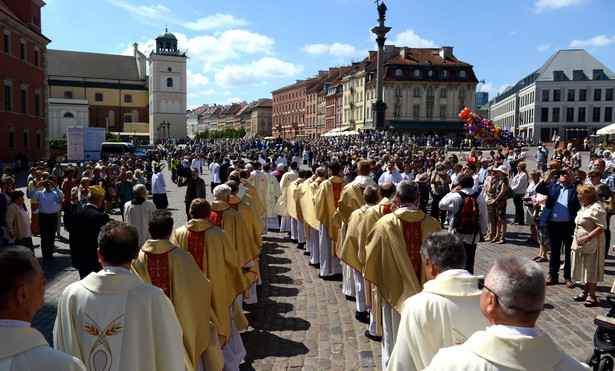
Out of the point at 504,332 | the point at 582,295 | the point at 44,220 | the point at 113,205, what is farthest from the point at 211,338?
the point at 113,205

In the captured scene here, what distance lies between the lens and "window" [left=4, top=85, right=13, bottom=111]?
118ft

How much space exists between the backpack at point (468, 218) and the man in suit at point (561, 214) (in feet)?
5.64

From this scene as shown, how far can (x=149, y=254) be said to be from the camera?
13.6 feet

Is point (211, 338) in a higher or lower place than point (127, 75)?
lower

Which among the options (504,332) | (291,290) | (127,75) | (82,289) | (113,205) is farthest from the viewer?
(127,75)

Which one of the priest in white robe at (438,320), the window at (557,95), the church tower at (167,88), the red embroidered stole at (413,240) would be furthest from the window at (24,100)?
the window at (557,95)

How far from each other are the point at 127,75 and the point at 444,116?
67.4 m

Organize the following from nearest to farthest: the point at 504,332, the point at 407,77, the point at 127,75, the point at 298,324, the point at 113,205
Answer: the point at 504,332 < the point at 298,324 < the point at 113,205 < the point at 407,77 < the point at 127,75

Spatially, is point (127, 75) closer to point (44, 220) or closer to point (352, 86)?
point (352, 86)

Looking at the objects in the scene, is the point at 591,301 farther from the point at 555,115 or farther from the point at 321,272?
the point at 555,115

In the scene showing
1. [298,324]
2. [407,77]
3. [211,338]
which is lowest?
[298,324]

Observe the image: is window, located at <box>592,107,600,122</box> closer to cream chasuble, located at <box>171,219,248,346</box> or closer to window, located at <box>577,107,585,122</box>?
window, located at <box>577,107,585,122</box>

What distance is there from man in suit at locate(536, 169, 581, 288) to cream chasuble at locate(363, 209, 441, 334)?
4108 millimetres

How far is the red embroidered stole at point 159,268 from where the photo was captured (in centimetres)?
413
